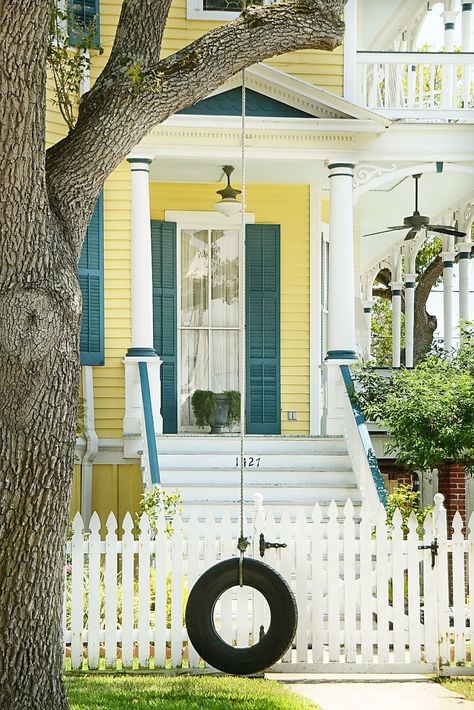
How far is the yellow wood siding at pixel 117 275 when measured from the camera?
13.7 metres

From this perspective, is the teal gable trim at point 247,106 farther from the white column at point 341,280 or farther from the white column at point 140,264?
the white column at point 341,280

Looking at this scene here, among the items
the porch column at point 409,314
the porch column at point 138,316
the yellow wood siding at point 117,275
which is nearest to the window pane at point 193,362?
the yellow wood siding at point 117,275

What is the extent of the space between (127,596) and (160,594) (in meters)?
0.23

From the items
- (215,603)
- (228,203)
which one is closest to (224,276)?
(228,203)

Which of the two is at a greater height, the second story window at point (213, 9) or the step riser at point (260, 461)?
the second story window at point (213, 9)

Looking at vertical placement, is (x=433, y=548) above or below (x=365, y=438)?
below

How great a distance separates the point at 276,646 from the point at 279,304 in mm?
7804

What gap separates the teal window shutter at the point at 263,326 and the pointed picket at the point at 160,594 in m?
6.55

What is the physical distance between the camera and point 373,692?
7.93 m

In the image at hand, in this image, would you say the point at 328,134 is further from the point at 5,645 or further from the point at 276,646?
the point at 5,645

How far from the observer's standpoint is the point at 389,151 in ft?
43.8

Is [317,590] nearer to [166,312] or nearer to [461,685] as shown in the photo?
[461,685]

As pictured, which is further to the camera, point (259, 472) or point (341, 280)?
point (341, 280)

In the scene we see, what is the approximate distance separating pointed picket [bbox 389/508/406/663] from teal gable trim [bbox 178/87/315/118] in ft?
19.8
